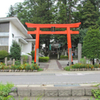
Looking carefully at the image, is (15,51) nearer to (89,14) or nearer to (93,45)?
(93,45)

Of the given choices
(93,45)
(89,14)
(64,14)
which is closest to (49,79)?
(93,45)

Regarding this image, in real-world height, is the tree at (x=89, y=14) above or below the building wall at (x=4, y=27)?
above

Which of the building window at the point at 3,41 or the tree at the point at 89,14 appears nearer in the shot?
the building window at the point at 3,41

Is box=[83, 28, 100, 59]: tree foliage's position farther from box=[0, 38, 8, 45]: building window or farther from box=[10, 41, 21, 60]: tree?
box=[0, 38, 8, 45]: building window

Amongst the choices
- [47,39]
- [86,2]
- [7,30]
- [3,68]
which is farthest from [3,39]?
[86,2]

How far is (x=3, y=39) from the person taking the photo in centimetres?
1884

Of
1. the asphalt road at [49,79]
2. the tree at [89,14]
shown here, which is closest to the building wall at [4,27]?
the asphalt road at [49,79]

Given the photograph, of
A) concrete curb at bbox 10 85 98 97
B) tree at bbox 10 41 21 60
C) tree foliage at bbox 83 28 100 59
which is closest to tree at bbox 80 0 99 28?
tree foliage at bbox 83 28 100 59

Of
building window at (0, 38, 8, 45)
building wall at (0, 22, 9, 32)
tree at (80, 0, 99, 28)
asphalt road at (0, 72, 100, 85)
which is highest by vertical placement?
tree at (80, 0, 99, 28)

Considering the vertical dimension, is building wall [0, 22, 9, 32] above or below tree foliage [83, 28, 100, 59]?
above

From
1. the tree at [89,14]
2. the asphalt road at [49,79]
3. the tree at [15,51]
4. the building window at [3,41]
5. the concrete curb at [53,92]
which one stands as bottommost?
the asphalt road at [49,79]

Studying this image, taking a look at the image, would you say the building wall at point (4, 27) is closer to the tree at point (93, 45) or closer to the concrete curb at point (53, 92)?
the tree at point (93, 45)

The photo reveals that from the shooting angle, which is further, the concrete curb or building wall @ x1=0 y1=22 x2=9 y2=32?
Answer: building wall @ x1=0 y1=22 x2=9 y2=32

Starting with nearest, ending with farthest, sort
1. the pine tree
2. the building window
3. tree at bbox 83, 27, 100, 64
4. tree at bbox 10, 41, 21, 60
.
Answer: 1. tree at bbox 83, 27, 100, 64
2. tree at bbox 10, 41, 21, 60
3. the building window
4. the pine tree
